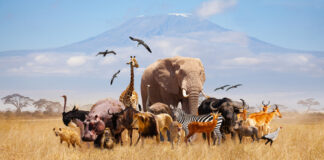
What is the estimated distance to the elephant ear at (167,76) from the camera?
728 inches

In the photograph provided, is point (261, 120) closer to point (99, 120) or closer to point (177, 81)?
point (99, 120)

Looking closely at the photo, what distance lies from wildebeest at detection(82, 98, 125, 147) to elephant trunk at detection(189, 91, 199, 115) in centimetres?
613

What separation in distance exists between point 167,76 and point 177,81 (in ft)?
2.48

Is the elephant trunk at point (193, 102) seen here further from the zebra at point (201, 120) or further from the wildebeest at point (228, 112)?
the zebra at point (201, 120)

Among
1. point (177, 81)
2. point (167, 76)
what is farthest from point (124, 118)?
point (167, 76)

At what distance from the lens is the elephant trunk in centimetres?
1675

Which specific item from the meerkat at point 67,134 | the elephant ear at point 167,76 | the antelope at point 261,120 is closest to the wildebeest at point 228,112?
the antelope at point 261,120

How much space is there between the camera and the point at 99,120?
961 cm

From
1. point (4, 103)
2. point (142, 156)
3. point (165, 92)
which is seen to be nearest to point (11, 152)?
point (142, 156)

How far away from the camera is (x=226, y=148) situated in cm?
1041

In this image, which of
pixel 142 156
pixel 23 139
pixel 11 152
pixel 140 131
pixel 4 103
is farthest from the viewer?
pixel 4 103

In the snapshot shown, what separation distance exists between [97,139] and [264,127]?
5.85 meters

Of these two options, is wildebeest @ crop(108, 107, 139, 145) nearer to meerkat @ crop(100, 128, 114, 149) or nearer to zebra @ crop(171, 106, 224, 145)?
meerkat @ crop(100, 128, 114, 149)

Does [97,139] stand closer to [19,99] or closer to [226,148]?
[226,148]
